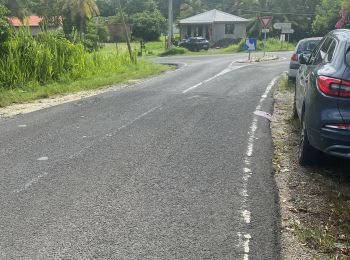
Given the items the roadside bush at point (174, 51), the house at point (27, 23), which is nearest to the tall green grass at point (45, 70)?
the house at point (27, 23)

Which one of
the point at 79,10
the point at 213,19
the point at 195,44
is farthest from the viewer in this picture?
the point at 213,19

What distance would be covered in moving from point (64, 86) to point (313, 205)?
11628 mm

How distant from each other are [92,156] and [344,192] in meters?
3.47

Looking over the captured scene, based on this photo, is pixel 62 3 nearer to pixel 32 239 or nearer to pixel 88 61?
pixel 88 61

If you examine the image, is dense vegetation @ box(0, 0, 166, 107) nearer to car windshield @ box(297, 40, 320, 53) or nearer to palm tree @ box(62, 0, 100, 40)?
car windshield @ box(297, 40, 320, 53)

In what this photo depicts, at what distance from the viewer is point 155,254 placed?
3.71 m

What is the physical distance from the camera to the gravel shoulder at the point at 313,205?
3822 millimetres

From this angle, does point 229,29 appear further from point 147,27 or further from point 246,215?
point 246,215

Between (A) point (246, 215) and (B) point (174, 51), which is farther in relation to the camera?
(B) point (174, 51)

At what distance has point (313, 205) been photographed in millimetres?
4730

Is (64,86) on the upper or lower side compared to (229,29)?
lower

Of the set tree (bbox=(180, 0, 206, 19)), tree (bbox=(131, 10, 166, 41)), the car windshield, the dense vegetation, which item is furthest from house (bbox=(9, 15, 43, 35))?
tree (bbox=(180, 0, 206, 19))

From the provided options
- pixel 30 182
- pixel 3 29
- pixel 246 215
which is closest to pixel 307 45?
pixel 3 29

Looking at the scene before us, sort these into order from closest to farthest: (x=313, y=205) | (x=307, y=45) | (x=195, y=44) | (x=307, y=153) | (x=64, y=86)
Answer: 1. (x=313, y=205)
2. (x=307, y=153)
3. (x=64, y=86)
4. (x=307, y=45)
5. (x=195, y=44)
